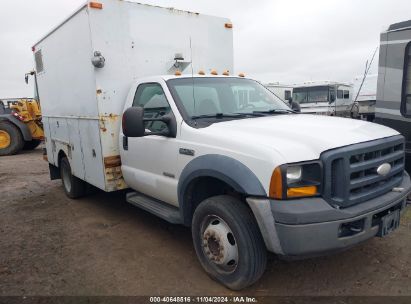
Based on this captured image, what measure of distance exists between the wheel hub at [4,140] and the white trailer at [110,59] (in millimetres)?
10440

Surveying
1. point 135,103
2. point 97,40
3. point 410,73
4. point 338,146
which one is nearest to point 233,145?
point 338,146

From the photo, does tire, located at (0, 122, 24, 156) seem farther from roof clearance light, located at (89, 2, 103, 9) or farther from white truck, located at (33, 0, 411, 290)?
roof clearance light, located at (89, 2, 103, 9)

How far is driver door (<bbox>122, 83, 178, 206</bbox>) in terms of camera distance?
12.9ft

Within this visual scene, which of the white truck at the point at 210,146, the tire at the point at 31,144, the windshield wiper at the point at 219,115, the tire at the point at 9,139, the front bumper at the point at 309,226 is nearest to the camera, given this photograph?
the front bumper at the point at 309,226

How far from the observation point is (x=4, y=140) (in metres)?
15.0

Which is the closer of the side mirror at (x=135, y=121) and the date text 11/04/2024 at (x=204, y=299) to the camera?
the date text 11/04/2024 at (x=204, y=299)

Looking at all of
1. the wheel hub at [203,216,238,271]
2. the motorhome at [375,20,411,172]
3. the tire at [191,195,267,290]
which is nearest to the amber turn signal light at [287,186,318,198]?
the tire at [191,195,267,290]

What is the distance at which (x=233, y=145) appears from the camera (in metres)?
3.12

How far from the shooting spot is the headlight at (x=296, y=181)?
8.98 feet

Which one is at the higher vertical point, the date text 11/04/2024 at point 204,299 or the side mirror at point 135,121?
the side mirror at point 135,121

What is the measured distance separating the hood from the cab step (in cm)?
108

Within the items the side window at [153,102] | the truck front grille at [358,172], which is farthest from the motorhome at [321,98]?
the truck front grille at [358,172]

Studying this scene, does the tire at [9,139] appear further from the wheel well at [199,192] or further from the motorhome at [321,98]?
the wheel well at [199,192]

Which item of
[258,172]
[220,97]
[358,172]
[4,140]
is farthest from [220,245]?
[4,140]
